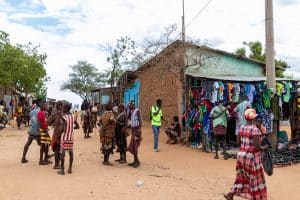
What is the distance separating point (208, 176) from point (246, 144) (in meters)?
3.17

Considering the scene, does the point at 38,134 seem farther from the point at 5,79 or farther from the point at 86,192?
the point at 5,79

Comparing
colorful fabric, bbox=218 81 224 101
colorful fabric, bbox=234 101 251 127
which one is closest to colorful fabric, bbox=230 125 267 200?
colorful fabric, bbox=234 101 251 127

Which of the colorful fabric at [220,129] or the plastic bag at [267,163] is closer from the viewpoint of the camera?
the plastic bag at [267,163]

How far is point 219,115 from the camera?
11.8 metres

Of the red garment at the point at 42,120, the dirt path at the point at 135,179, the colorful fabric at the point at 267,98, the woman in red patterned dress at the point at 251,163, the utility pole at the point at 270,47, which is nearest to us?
the woman in red patterned dress at the point at 251,163

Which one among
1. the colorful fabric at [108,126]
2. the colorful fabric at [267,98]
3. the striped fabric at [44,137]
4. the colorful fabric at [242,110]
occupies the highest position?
the colorful fabric at [267,98]

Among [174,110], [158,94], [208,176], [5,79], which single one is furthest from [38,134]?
[5,79]

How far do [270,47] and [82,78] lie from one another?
54945 millimetres

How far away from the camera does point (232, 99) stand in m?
12.7

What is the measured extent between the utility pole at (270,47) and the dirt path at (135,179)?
8.87 ft

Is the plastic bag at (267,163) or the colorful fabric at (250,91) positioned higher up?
the colorful fabric at (250,91)

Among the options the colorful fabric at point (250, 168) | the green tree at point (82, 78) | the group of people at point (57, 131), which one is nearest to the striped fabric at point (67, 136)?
the group of people at point (57, 131)

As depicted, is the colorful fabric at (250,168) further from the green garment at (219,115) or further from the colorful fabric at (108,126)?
the green garment at (219,115)

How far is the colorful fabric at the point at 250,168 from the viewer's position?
6219 millimetres
